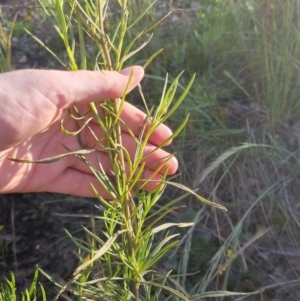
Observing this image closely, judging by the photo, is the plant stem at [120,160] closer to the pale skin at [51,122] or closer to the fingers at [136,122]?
the pale skin at [51,122]

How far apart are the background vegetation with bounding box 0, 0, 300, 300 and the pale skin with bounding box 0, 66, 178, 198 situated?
581 mm

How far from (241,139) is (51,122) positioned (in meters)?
1.32

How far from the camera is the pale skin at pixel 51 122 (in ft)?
3.64

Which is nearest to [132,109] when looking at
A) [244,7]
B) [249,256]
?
[249,256]

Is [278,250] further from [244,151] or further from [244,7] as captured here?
[244,7]

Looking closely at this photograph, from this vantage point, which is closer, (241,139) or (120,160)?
(120,160)

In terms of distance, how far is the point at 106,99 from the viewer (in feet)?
3.47

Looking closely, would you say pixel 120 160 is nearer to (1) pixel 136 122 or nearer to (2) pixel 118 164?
(2) pixel 118 164

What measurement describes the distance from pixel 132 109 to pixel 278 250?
1074 mm

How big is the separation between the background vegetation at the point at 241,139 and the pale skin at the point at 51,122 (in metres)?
0.58

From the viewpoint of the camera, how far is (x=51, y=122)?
136 centimetres

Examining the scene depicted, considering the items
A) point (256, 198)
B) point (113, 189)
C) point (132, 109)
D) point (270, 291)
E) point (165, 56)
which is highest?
point (113, 189)

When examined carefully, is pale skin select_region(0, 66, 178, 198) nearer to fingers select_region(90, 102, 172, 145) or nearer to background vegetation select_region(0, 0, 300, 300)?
fingers select_region(90, 102, 172, 145)

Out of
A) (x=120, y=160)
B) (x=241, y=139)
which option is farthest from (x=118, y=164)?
(x=241, y=139)
